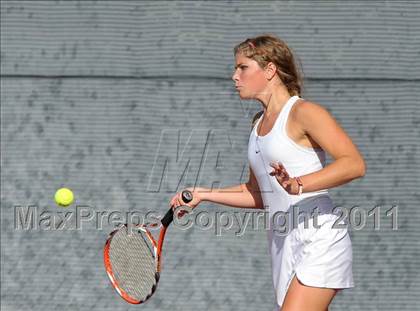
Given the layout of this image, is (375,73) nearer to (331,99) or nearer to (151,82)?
(331,99)

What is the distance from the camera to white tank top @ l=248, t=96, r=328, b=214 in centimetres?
336

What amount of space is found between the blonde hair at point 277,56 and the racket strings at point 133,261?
3.24ft

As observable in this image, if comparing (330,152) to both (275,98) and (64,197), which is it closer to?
(275,98)

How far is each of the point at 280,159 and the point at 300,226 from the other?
28cm

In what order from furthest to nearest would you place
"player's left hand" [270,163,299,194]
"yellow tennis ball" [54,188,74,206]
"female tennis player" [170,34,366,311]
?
"yellow tennis ball" [54,188,74,206], "female tennis player" [170,34,366,311], "player's left hand" [270,163,299,194]

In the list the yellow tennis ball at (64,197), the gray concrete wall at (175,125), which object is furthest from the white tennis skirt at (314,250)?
the yellow tennis ball at (64,197)

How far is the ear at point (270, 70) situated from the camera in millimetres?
3525

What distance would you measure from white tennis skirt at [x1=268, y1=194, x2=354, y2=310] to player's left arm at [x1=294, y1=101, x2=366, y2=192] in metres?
0.29

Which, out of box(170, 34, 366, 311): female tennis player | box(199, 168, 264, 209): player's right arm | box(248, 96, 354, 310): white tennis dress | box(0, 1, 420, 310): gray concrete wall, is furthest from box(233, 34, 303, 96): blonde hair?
box(0, 1, 420, 310): gray concrete wall

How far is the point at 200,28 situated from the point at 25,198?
1424mm

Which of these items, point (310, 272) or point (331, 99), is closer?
point (310, 272)

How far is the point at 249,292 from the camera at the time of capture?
5109 millimetres

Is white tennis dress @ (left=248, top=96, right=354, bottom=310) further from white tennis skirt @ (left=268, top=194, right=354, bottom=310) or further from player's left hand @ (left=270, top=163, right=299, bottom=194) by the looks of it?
player's left hand @ (left=270, top=163, right=299, bottom=194)

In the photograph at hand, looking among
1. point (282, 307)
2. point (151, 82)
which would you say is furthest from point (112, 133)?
point (282, 307)
